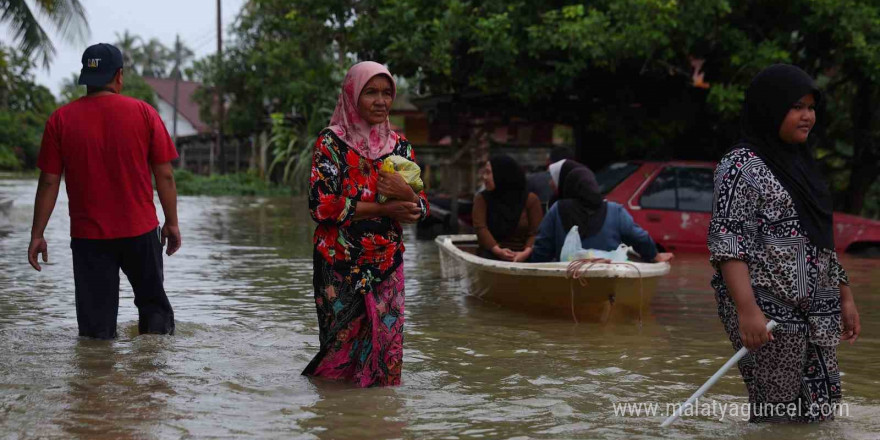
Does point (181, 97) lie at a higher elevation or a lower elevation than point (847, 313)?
higher

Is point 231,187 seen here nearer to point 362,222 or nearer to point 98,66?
point 98,66

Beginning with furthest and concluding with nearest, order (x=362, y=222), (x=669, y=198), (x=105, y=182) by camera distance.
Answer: (x=669, y=198)
(x=105, y=182)
(x=362, y=222)

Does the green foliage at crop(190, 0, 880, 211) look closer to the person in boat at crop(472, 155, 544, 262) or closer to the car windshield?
the car windshield

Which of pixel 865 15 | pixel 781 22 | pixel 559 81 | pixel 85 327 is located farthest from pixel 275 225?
pixel 85 327

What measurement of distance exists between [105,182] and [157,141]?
1.31 ft

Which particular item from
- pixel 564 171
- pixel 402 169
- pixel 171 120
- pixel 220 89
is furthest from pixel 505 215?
pixel 171 120

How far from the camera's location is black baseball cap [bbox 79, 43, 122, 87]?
6684mm

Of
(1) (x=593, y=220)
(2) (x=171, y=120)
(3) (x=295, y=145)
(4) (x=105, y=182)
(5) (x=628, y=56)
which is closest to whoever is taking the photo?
(4) (x=105, y=182)

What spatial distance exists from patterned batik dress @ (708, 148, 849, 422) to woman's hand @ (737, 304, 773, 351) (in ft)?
0.45

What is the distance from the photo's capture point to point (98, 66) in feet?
22.0

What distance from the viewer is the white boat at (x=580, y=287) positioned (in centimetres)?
873

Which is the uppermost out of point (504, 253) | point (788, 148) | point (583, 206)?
point (788, 148)

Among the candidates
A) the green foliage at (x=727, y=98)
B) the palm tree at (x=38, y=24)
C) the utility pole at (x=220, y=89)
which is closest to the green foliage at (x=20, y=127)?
the utility pole at (x=220, y=89)

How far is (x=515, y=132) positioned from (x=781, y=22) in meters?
20.2
